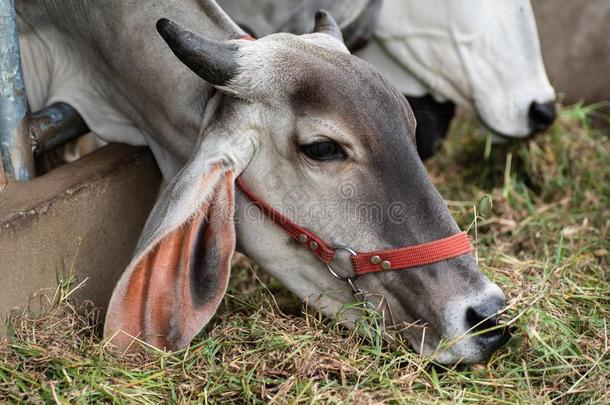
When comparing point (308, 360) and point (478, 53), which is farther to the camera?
point (478, 53)

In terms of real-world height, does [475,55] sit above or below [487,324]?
below

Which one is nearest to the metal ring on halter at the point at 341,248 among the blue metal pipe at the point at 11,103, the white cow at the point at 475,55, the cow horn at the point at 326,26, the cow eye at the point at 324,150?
the cow eye at the point at 324,150

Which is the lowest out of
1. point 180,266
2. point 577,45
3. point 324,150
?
point 577,45

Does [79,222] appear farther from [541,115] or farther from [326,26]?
[541,115]

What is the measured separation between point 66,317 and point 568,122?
3037 mm

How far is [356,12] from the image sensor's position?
4066 millimetres

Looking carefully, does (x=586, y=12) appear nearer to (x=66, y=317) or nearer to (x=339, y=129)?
(x=339, y=129)

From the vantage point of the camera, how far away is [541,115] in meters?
4.41

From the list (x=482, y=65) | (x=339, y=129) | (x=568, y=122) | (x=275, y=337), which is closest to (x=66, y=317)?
(x=275, y=337)

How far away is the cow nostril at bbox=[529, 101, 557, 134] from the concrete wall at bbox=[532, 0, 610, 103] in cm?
128

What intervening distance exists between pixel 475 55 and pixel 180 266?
87.8 inches

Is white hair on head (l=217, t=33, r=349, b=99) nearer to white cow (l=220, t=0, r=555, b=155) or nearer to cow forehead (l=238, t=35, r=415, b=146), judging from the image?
cow forehead (l=238, t=35, r=415, b=146)

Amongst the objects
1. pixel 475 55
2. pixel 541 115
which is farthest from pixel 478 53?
pixel 541 115

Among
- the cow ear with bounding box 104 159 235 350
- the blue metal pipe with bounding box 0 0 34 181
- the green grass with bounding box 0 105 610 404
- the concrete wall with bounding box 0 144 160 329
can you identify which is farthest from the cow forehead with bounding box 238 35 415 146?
the blue metal pipe with bounding box 0 0 34 181
